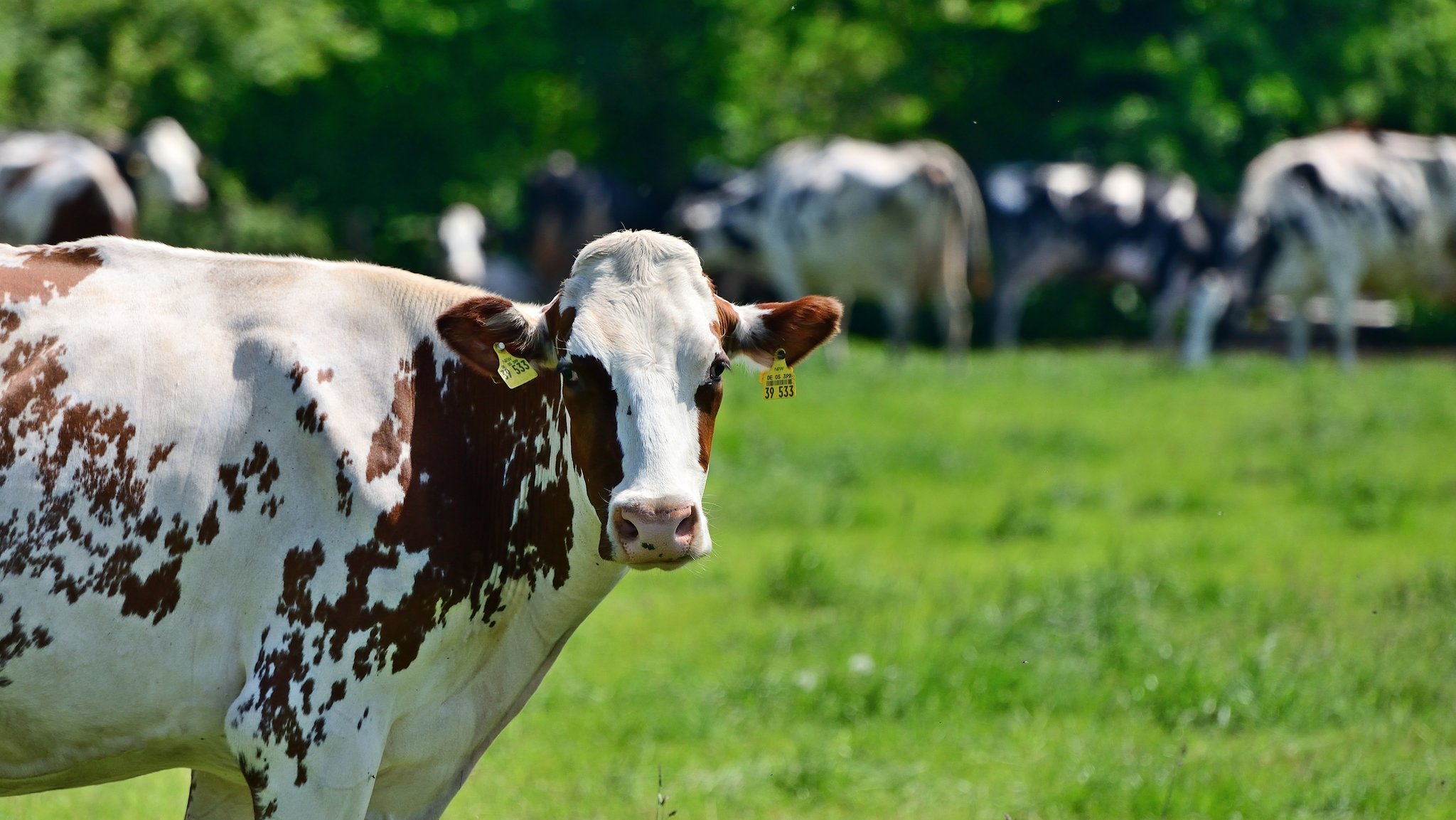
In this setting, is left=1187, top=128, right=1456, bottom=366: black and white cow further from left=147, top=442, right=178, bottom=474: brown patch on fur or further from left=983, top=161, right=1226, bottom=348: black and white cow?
left=147, top=442, right=178, bottom=474: brown patch on fur

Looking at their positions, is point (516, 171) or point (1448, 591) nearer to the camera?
point (1448, 591)

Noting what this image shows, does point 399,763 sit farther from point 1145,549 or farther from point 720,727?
point 1145,549

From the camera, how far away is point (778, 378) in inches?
167

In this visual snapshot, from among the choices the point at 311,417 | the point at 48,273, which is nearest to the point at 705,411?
the point at 311,417

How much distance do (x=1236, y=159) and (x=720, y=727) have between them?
24.6 m

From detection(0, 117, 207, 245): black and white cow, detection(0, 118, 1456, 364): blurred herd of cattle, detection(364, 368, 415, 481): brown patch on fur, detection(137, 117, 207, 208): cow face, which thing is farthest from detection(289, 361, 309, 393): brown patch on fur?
detection(137, 117, 207, 208): cow face

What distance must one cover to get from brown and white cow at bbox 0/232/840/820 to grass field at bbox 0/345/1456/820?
177cm

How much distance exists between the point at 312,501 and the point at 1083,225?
2154cm

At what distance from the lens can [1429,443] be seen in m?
12.4

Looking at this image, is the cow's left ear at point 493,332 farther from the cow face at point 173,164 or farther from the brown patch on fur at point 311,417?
the cow face at point 173,164

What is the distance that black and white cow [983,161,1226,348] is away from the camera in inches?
913

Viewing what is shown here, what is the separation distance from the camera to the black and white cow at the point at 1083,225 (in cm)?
2319

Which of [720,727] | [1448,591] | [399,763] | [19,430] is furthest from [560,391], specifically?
[1448,591]

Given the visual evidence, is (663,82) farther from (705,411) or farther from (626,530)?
(626,530)
